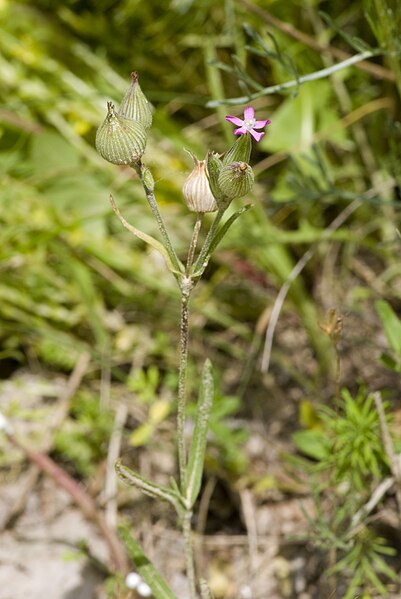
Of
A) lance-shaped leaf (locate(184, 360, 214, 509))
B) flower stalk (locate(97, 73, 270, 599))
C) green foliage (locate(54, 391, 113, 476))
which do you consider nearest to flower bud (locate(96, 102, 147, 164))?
flower stalk (locate(97, 73, 270, 599))

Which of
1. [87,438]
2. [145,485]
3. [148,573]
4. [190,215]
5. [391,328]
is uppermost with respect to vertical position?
[190,215]

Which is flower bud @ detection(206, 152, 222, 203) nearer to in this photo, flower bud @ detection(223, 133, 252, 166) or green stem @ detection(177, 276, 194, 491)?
flower bud @ detection(223, 133, 252, 166)

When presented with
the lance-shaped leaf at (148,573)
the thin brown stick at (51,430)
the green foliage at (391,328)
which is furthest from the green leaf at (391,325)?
the thin brown stick at (51,430)

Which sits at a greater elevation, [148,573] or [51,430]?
[51,430]

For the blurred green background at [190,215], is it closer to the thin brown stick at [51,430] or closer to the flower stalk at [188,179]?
the thin brown stick at [51,430]

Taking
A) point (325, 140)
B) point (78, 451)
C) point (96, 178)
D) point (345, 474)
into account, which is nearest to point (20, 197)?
point (96, 178)

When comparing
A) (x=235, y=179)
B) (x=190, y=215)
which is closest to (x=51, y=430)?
(x=190, y=215)

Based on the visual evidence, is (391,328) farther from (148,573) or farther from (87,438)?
(87,438)
